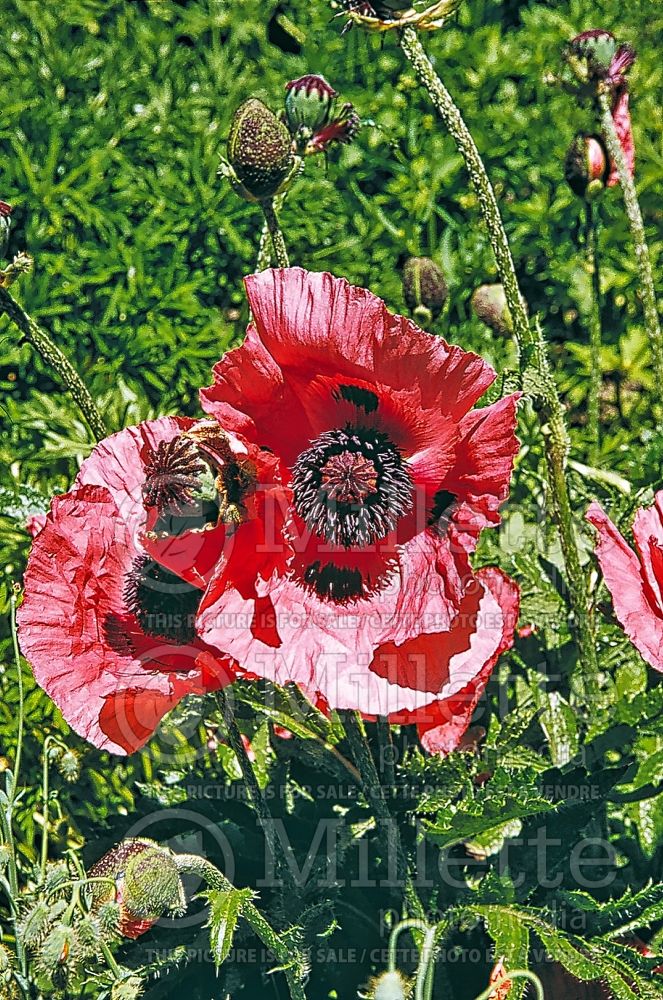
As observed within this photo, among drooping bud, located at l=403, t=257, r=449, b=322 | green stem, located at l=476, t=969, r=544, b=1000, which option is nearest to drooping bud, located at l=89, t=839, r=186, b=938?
green stem, located at l=476, t=969, r=544, b=1000

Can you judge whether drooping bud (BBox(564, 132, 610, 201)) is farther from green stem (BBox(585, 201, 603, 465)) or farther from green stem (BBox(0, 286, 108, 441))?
green stem (BBox(0, 286, 108, 441))

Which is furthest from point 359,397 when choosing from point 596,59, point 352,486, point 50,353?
point 596,59

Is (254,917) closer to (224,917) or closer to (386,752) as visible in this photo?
(224,917)

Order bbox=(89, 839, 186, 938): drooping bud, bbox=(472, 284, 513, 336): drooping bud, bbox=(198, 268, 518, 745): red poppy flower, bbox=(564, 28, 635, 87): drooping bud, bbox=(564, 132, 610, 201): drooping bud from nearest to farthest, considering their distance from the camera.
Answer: bbox=(198, 268, 518, 745): red poppy flower → bbox=(89, 839, 186, 938): drooping bud → bbox=(564, 28, 635, 87): drooping bud → bbox=(564, 132, 610, 201): drooping bud → bbox=(472, 284, 513, 336): drooping bud

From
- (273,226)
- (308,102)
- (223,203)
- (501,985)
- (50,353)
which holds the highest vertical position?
(223,203)

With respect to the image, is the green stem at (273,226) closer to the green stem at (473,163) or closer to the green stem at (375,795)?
the green stem at (473,163)

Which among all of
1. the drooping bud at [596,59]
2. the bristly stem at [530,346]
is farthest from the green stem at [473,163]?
the drooping bud at [596,59]
